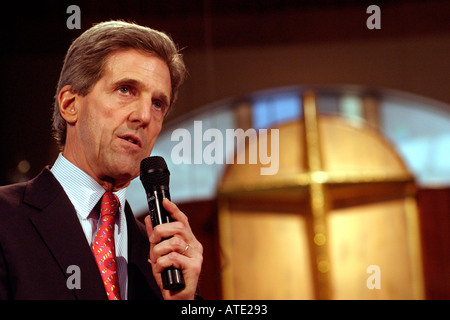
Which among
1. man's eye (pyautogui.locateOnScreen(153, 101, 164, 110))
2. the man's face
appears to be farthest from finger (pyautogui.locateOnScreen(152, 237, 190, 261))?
man's eye (pyautogui.locateOnScreen(153, 101, 164, 110))

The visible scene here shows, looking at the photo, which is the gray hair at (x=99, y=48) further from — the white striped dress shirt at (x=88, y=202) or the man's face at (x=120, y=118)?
the white striped dress shirt at (x=88, y=202)

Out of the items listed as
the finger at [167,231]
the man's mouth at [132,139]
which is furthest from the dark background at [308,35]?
the finger at [167,231]

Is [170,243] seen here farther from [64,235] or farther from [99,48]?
[99,48]

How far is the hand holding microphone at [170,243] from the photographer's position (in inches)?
30.2

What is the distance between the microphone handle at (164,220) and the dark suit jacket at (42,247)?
125 mm

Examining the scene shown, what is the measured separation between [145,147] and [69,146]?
6.4 inches

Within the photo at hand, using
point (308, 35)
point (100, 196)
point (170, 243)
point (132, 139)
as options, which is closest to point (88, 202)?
point (100, 196)

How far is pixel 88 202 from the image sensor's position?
3.10 feet

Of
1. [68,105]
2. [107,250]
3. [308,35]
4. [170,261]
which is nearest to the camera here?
[170,261]

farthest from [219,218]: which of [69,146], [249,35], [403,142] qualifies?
[69,146]

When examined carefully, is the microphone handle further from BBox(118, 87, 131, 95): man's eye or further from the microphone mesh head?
BBox(118, 87, 131, 95): man's eye

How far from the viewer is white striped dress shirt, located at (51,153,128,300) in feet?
3.06

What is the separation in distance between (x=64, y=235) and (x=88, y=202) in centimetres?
11

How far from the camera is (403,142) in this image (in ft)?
11.9
